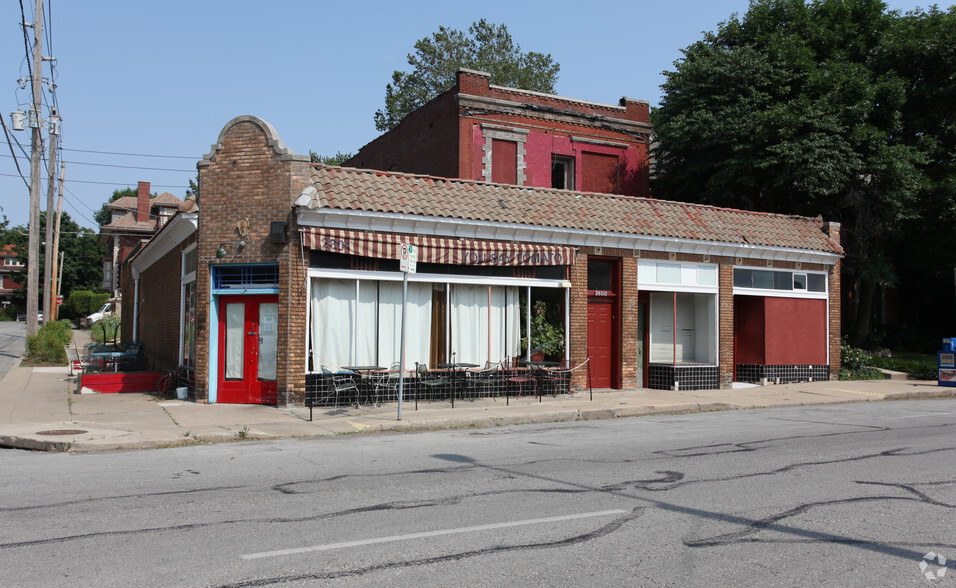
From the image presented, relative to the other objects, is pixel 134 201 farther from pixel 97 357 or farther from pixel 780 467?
pixel 780 467

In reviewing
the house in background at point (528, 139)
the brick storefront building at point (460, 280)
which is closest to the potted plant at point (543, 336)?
the brick storefront building at point (460, 280)

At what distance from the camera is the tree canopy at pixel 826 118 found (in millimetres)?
24812

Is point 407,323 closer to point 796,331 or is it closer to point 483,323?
point 483,323

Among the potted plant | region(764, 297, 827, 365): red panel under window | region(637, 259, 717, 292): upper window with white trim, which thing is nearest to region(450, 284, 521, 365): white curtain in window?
the potted plant

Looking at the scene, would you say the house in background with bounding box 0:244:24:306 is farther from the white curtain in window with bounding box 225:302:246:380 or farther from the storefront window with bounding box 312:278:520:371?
the storefront window with bounding box 312:278:520:371

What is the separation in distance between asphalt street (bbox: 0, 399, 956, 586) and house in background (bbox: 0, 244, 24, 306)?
107 m

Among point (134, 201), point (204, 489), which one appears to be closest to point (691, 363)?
point (204, 489)

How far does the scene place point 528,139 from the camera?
28.3 metres

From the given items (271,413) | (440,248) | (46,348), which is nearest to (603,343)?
(440,248)

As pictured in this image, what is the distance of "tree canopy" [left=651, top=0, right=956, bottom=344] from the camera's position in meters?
24.8

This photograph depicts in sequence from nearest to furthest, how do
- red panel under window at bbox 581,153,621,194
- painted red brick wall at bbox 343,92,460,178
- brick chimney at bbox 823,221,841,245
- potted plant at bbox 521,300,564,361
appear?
potted plant at bbox 521,300,564,361 → brick chimney at bbox 823,221,841,245 → painted red brick wall at bbox 343,92,460,178 → red panel under window at bbox 581,153,621,194

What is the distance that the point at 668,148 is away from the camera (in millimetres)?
29172

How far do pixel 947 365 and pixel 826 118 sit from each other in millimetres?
8879

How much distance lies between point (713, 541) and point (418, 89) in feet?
164
